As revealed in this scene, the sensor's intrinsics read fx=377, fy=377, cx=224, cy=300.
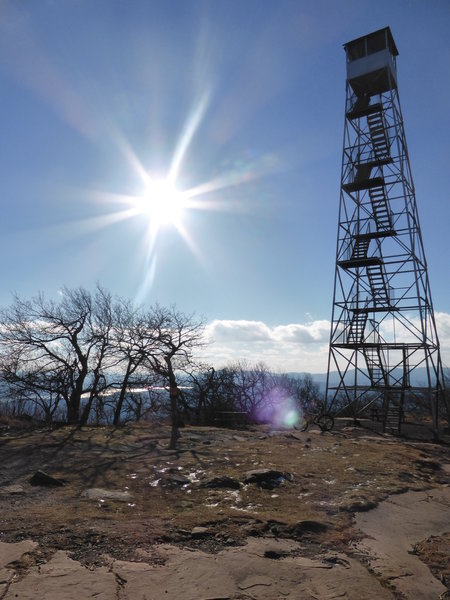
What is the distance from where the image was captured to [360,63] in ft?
67.6

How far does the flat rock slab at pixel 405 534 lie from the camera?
3879 millimetres

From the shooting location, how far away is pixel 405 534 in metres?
5.32

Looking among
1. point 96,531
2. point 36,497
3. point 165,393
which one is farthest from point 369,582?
point 165,393

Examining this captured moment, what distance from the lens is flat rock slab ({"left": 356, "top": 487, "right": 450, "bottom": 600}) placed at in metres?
3.88

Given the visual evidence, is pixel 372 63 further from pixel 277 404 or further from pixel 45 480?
pixel 277 404

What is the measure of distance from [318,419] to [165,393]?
383 inches

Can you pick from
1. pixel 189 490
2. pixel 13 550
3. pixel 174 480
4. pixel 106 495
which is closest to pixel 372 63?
pixel 174 480

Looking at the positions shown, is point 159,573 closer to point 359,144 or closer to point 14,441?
point 14,441

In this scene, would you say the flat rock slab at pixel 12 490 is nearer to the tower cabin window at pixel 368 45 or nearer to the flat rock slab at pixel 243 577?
the flat rock slab at pixel 243 577

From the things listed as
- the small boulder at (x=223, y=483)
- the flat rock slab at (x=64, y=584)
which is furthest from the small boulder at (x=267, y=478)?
the flat rock slab at (x=64, y=584)

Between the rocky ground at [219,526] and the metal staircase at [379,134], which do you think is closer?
the rocky ground at [219,526]

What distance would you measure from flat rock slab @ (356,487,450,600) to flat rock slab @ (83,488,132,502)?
149 inches

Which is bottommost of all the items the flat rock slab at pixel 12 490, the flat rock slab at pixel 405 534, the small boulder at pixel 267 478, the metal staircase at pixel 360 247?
the flat rock slab at pixel 405 534

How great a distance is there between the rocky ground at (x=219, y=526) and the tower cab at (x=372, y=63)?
766 inches
